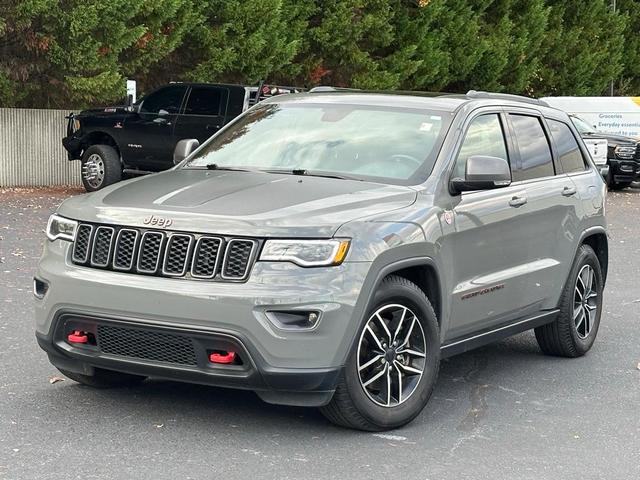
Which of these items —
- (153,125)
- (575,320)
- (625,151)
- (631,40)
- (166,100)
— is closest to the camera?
(575,320)

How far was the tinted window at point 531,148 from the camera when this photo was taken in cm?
765

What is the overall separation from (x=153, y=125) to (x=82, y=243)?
47.3 feet

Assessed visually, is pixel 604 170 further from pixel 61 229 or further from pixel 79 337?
pixel 79 337

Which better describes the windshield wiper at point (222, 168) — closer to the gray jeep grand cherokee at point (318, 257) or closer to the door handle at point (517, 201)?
the gray jeep grand cherokee at point (318, 257)

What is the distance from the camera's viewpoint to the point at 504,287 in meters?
7.07

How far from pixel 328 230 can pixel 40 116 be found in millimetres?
18413

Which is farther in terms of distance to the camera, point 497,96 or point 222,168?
point 497,96

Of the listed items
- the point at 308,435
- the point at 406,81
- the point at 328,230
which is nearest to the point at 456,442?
the point at 308,435

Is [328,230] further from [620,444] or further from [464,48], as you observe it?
[464,48]

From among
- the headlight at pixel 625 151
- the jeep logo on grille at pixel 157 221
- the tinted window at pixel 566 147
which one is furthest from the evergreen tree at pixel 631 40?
the jeep logo on grille at pixel 157 221

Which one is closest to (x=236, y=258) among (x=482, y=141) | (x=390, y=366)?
(x=390, y=366)

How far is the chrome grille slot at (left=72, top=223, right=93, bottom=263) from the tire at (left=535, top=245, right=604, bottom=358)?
345 cm

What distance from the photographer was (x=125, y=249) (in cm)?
585

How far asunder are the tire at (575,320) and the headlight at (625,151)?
18913mm
